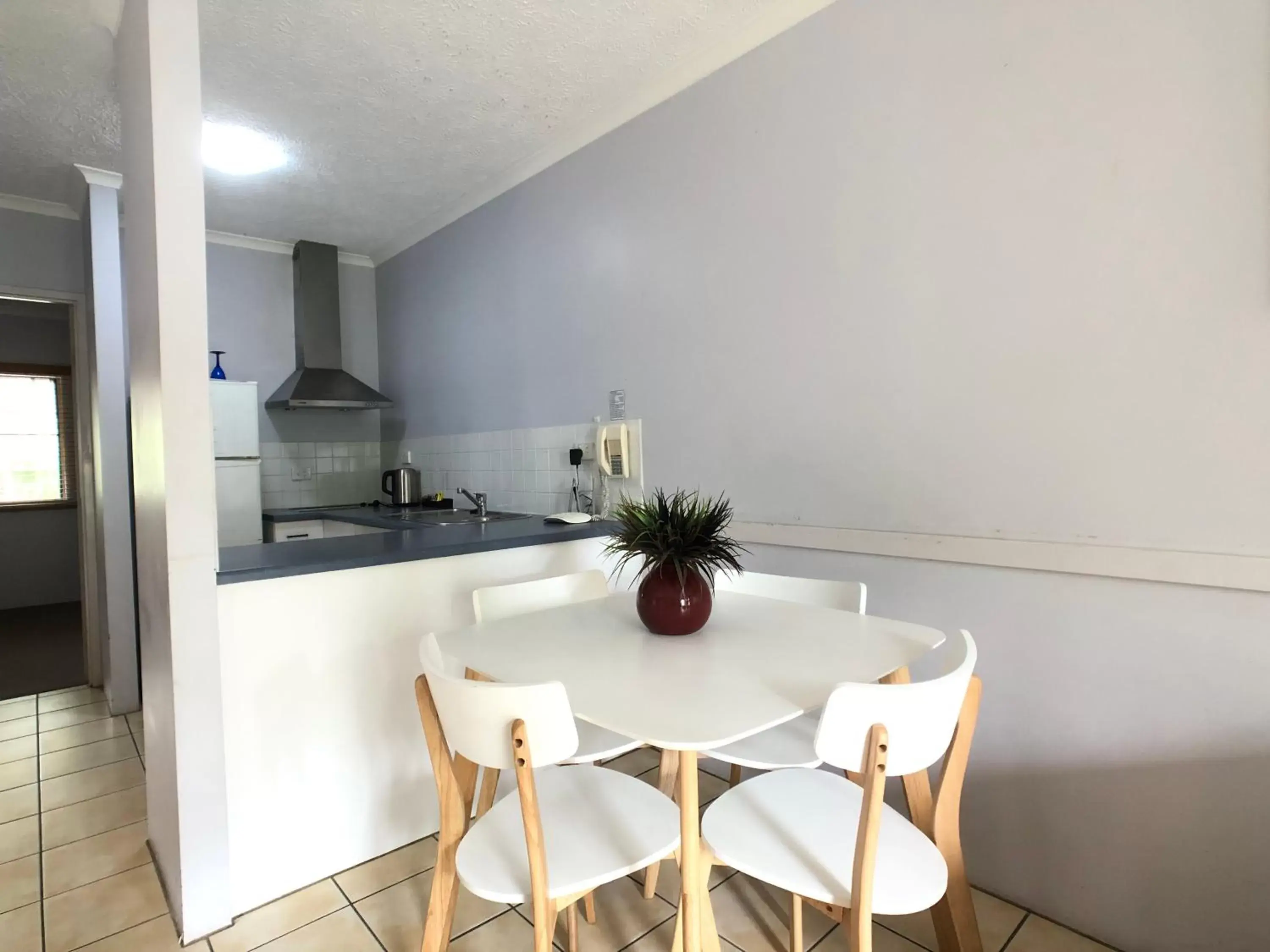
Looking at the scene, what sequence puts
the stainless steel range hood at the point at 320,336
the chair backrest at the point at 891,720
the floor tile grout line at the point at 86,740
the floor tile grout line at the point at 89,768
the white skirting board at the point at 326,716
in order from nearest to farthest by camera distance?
the chair backrest at the point at 891,720 < the white skirting board at the point at 326,716 < the floor tile grout line at the point at 89,768 < the floor tile grout line at the point at 86,740 < the stainless steel range hood at the point at 320,336

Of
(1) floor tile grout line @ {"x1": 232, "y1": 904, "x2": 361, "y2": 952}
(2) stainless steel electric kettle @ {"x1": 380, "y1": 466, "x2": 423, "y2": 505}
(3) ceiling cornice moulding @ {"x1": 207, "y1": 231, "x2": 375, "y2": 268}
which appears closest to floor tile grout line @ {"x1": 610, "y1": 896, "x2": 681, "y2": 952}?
(1) floor tile grout line @ {"x1": 232, "y1": 904, "x2": 361, "y2": 952}

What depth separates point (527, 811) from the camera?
1035mm

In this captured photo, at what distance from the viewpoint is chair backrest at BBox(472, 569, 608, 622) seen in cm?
175

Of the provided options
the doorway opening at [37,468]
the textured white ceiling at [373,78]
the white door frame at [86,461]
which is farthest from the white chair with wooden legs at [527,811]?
the doorway opening at [37,468]

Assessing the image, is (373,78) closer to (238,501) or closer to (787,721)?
(238,501)

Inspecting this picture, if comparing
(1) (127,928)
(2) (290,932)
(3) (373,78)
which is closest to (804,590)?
(2) (290,932)

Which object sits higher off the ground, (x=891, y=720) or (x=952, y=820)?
(x=891, y=720)

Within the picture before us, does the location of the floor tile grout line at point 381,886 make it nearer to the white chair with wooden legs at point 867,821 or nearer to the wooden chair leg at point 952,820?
the white chair with wooden legs at point 867,821

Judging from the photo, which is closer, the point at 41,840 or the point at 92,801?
the point at 41,840

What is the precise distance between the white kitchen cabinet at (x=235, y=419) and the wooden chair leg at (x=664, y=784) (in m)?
3.11

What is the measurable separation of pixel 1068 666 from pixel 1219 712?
0.90 ft

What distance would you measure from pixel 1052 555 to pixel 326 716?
1914 millimetres

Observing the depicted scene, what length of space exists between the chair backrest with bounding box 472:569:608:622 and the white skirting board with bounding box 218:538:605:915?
0.91 ft

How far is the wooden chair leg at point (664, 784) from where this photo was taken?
1719 mm
